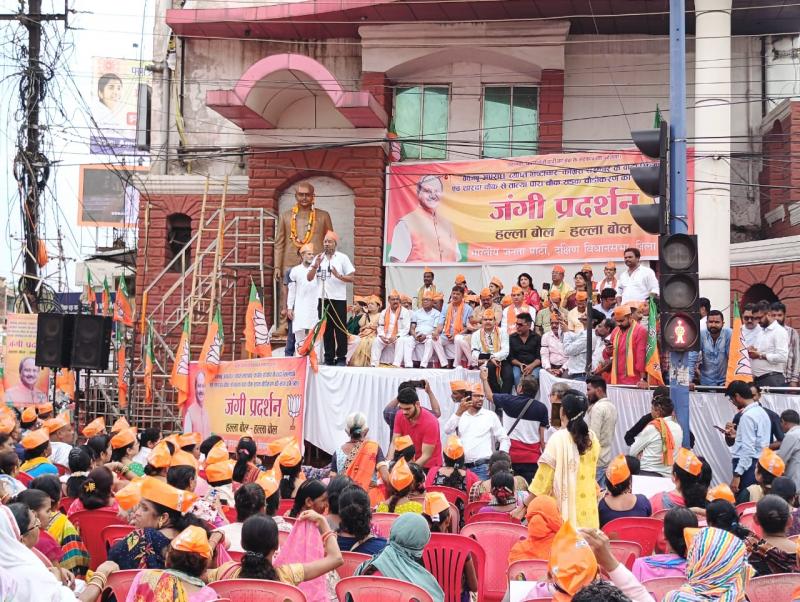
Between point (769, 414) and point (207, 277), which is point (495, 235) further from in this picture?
point (769, 414)

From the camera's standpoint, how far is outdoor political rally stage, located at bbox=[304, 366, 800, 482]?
12.3 metres

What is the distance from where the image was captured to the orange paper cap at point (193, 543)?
483 centimetres

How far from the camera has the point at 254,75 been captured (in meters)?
18.9

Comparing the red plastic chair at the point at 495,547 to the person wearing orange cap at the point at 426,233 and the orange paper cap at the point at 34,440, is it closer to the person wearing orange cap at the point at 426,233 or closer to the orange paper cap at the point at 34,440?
the orange paper cap at the point at 34,440

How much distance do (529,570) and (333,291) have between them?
34.7 feet

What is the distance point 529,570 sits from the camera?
615 cm

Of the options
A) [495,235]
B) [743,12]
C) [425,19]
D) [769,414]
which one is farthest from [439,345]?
[743,12]

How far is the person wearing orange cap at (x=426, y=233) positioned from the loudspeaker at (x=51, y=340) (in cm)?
631

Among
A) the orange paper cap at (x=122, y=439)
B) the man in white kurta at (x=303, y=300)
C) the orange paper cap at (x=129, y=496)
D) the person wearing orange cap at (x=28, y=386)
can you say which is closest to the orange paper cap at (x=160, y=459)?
the orange paper cap at (x=129, y=496)

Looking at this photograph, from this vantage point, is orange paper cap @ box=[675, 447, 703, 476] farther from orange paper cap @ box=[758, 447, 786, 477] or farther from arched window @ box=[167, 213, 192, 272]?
arched window @ box=[167, 213, 192, 272]

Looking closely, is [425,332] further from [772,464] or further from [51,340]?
[772,464]

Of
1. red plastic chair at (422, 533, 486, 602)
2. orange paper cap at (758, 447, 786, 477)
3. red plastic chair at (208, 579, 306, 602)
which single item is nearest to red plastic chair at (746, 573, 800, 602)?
red plastic chair at (422, 533, 486, 602)

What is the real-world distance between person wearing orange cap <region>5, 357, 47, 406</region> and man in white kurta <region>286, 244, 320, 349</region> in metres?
6.47

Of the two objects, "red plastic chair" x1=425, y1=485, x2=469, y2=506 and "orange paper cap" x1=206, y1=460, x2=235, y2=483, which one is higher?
"orange paper cap" x1=206, y1=460, x2=235, y2=483
